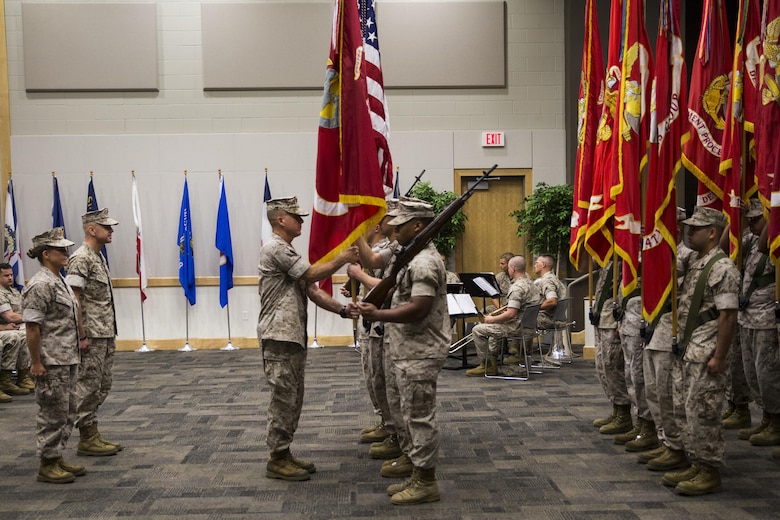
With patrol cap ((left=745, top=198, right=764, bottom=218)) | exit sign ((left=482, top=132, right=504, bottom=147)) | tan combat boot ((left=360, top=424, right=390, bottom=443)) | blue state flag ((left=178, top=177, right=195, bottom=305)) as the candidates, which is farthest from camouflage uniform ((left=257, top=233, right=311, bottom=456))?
exit sign ((left=482, top=132, right=504, bottom=147))

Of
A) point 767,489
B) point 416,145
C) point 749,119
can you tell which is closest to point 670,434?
point 767,489

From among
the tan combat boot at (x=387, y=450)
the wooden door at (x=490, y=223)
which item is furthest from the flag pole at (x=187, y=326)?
the tan combat boot at (x=387, y=450)

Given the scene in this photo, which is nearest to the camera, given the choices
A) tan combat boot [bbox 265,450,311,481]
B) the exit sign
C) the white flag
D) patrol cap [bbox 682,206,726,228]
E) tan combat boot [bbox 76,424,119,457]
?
patrol cap [bbox 682,206,726,228]

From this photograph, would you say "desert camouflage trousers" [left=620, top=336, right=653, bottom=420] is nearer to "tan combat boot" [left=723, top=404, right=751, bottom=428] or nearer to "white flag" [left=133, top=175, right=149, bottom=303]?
"tan combat boot" [left=723, top=404, right=751, bottom=428]

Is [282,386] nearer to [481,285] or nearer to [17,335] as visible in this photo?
[481,285]

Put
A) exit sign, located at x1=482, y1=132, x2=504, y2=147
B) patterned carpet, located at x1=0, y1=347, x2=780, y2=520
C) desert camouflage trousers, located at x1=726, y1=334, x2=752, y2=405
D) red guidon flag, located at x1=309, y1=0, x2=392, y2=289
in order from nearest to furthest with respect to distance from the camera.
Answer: patterned carpet, located at x1=0, y1=347, x2=780, y2=520 < red guidon flag, located at x1=309, y1=0, x2=392, y2=289 < desert camouflage trousers, located at x1=726, y1=334, x2=752, y2=405 < exit sign, located at x1=482, y1=132, x2=504, y2=147

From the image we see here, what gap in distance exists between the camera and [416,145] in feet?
38.8

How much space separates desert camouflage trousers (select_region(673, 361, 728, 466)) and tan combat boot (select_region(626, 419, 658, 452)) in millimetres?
893

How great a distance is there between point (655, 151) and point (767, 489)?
218cm

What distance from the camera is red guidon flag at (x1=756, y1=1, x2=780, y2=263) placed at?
448cm

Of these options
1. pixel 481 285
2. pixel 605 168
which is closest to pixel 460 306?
pixel 481 285

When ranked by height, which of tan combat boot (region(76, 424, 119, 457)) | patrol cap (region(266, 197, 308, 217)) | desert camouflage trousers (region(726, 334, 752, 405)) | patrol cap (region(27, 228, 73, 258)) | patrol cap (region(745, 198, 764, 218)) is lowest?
tan combat boot (region(76, 424, 119, 457))

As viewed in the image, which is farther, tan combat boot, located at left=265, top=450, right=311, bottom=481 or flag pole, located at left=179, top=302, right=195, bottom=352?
flag pole, located at left=179, top=302, right=195, bottom=352

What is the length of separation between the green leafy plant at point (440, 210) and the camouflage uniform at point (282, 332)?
6.17 metres
